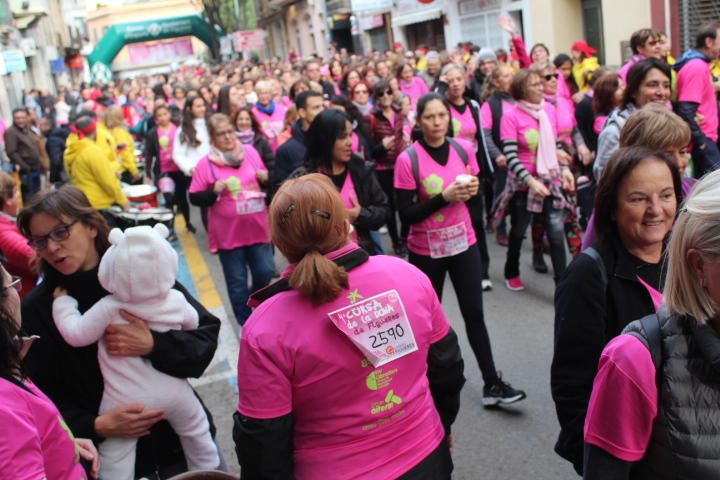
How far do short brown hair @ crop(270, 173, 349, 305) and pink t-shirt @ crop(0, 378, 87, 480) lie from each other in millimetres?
756

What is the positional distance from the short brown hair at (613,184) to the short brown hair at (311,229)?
833mm

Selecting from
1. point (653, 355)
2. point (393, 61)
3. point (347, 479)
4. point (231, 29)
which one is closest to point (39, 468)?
point (347, 479)

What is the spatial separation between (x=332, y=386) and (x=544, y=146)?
14.0 feet

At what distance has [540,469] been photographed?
3.97 metres

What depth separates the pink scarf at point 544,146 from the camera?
19.9 ft

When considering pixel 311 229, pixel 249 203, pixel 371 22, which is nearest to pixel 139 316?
pixel 311 229

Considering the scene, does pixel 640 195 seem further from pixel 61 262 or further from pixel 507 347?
pixel 507 347

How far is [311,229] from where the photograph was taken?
2.34 meters

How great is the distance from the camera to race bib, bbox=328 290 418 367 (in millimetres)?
2254

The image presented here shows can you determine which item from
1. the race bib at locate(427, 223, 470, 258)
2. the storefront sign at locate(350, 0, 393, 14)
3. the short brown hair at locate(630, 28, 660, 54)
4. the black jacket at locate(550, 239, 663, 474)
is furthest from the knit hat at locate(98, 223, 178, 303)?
the storefront sign at locate(350, 0, 393, 14)

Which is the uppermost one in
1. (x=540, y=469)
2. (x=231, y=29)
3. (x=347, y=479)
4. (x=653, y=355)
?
(x=231, y=29)

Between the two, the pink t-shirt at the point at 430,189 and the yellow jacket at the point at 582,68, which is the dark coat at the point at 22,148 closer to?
the yellow jacket at the point at 582,68

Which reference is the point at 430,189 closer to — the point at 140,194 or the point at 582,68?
the point at 140,194

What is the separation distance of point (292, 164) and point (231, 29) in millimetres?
56969
